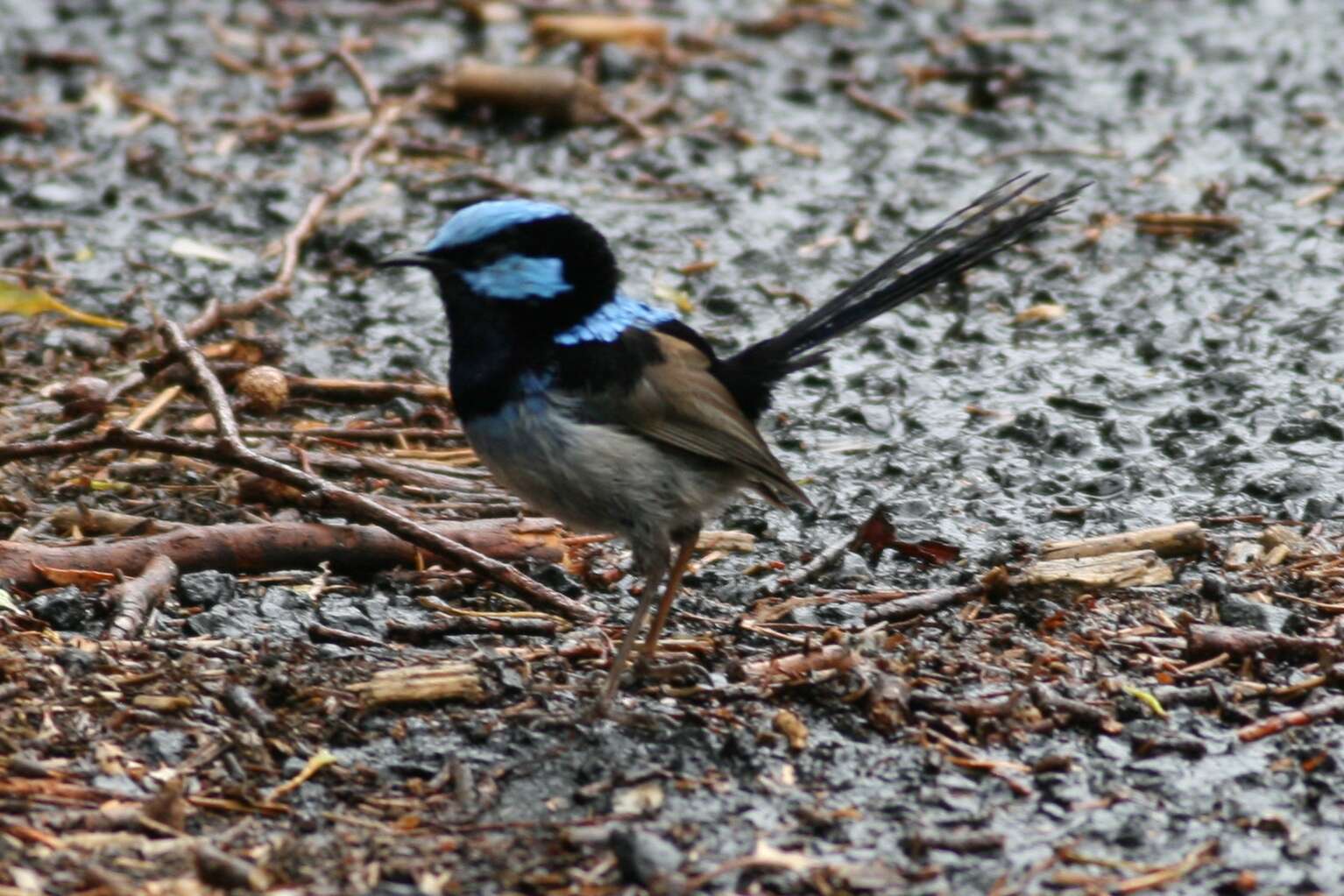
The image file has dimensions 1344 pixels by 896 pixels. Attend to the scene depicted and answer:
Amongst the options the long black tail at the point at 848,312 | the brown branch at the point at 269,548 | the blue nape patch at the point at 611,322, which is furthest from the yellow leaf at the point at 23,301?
the long black tail at the point at 848,312

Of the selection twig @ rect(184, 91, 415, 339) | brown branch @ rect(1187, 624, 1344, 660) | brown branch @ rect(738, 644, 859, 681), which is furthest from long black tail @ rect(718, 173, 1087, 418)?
twig @ rect(184, 91, 415, 339)

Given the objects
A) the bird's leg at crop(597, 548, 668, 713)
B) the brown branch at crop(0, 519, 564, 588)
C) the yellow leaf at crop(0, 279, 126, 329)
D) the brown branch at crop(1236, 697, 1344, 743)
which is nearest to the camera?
the brown branch at crop(1236, 697, 1344, 743)

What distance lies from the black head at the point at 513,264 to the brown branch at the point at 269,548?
2.35ft

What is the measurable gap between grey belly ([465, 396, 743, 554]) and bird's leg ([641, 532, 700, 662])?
0.43ft

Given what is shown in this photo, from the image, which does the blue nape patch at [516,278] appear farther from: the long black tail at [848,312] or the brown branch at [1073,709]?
the brown branch at [1073,709]

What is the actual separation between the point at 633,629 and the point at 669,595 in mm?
268

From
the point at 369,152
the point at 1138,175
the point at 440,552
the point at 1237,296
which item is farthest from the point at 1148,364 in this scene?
the point at 369,152

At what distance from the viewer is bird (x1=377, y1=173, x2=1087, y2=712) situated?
169 inches

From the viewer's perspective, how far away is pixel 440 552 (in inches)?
184

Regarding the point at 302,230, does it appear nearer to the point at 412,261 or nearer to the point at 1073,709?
the point at 412,261

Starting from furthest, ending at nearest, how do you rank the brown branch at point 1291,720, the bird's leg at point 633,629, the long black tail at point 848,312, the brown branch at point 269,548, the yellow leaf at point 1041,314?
the yellow leaf at point 1041,314, the long black tail at point 848,312, the brown branch at point 269,548, the bird's leg at point 633,629, the brown branch at point 1291,720

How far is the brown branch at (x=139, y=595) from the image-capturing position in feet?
14.0

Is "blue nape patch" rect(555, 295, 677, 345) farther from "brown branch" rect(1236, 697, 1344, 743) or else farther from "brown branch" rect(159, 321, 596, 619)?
"brown branch" rect(1236, 697, 1344, 743)

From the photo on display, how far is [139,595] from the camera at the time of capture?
14.5 ft
